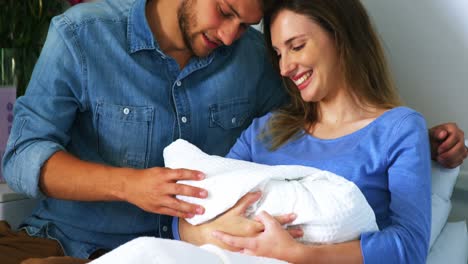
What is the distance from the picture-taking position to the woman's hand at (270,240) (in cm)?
117

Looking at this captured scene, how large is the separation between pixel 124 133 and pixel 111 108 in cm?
7

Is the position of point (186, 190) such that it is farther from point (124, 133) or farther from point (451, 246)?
point (451, 246)

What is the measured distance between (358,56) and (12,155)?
847 mm

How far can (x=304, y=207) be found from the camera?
1175 mm

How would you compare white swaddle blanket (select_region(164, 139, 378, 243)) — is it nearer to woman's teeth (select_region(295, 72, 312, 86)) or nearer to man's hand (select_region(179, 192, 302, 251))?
man's hand (select_region(179, 192, 302, 251))

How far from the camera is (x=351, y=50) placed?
5.03ft

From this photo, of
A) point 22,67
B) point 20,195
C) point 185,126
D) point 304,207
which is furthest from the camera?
point 22,67

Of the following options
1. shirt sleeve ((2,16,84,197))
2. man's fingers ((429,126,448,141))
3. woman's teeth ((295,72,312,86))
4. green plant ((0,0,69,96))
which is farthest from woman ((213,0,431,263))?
green plant ((0,0,69,96))

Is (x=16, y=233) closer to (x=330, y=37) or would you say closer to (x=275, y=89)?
(x=275, y=89)

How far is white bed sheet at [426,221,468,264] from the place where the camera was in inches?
59.0

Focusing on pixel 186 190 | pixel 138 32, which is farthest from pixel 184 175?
pixel 138 32

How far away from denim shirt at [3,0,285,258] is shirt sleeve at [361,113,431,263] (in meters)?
0.50

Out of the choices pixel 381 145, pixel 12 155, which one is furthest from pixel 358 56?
pixel 12 155

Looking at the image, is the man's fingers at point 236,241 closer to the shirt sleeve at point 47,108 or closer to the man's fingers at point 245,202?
the man's fingers at point 245,202
